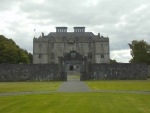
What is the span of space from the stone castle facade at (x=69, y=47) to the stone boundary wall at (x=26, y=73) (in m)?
47.8

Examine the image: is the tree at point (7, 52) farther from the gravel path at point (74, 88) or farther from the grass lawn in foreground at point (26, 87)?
the gravel path at point (74, 88)

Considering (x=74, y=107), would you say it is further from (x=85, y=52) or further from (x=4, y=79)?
(x=85, y=52)

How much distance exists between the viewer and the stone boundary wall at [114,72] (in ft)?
211

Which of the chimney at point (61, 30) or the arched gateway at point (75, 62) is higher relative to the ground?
the chimney at point (61, 30)

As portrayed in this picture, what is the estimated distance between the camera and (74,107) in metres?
18.2

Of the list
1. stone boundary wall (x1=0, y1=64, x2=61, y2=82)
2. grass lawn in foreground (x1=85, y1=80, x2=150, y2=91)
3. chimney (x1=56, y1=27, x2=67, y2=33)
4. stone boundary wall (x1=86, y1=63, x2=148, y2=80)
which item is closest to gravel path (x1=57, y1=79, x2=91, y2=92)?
grass lawn in foreground (x1=85, y1=80, x2=150, y2=91)

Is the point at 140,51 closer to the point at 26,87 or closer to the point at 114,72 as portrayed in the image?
the point at 114,72

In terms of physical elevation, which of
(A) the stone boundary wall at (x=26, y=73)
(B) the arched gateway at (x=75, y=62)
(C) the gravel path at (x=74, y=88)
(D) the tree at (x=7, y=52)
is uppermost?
(D) the tree at (x=7, y=52)

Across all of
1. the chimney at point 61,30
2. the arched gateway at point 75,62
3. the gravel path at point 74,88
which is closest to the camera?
the gravel path at point 74,88

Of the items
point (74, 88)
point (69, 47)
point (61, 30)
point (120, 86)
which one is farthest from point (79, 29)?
→ point (74, 88)

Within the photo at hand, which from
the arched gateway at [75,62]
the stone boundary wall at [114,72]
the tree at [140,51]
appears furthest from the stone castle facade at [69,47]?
the arched gateway at [75,62]

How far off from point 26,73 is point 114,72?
18.0 meters

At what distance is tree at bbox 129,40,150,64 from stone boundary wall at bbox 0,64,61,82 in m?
37.3

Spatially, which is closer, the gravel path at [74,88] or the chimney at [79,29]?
the gravel path at [74,88]
